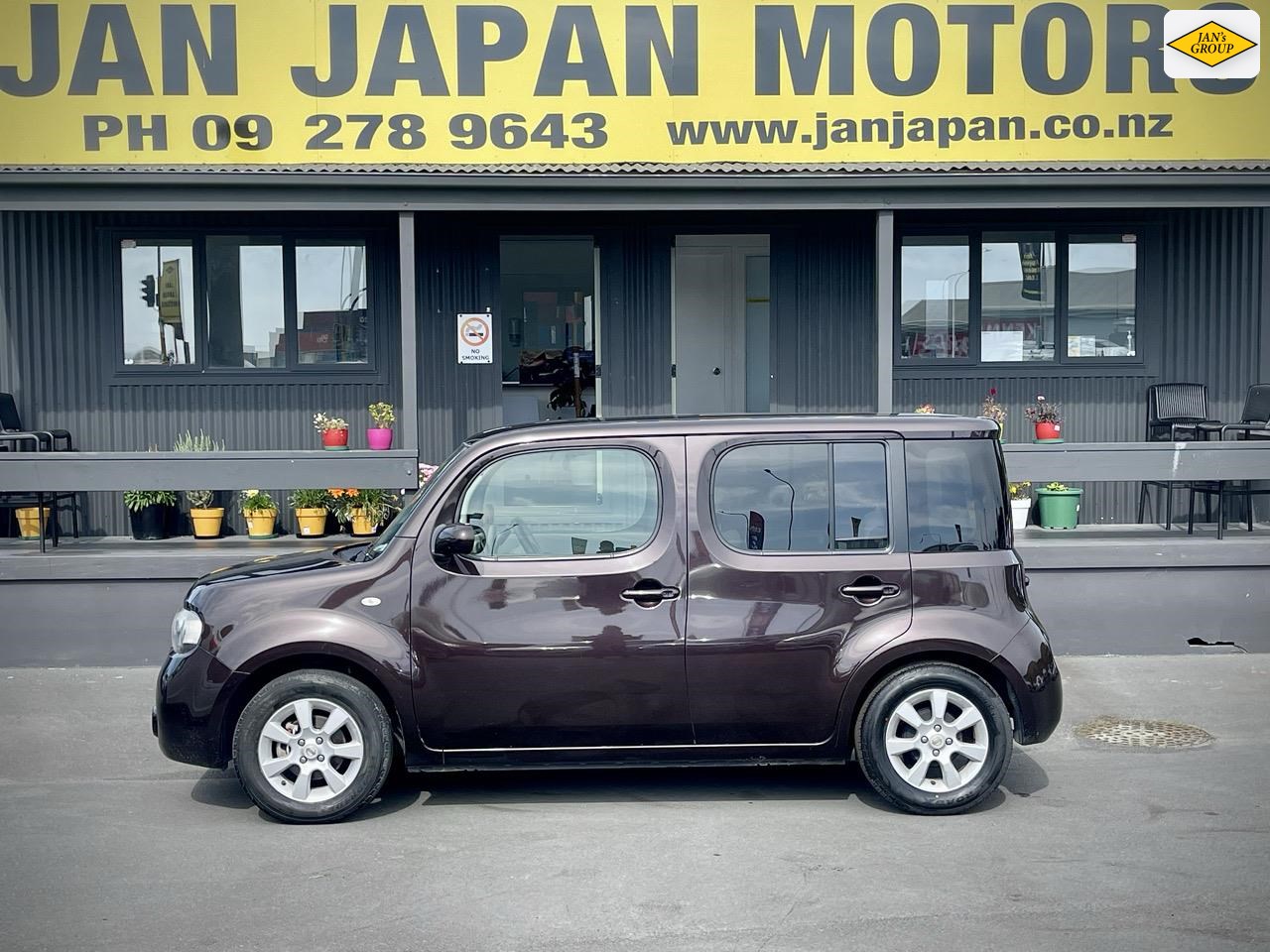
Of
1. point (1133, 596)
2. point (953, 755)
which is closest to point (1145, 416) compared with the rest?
point (1133, 596)

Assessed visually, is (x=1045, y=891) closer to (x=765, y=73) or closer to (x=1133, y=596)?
(x=1133, y=596)

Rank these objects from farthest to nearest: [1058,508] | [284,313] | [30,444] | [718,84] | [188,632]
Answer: [284,313] < [30,444] < [718,84] < [1058,508] < [188,632]

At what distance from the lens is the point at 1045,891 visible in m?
5.30

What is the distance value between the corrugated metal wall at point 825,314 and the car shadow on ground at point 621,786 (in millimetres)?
6027

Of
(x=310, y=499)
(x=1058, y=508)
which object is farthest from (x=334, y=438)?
(x=1058, y=508)

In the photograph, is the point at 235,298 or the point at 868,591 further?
the point at 235,298

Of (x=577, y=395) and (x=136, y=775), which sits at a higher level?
(x=577, y=395)

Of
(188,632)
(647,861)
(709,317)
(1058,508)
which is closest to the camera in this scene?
(647,861)

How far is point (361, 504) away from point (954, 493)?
6.67m

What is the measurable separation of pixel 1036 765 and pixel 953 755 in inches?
46.3

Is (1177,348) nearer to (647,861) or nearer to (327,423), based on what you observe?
(327,423)

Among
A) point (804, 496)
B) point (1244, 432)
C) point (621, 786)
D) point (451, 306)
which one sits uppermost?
point (451, 306)

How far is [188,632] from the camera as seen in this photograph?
6.36 meters

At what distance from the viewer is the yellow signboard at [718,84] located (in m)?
11.5
